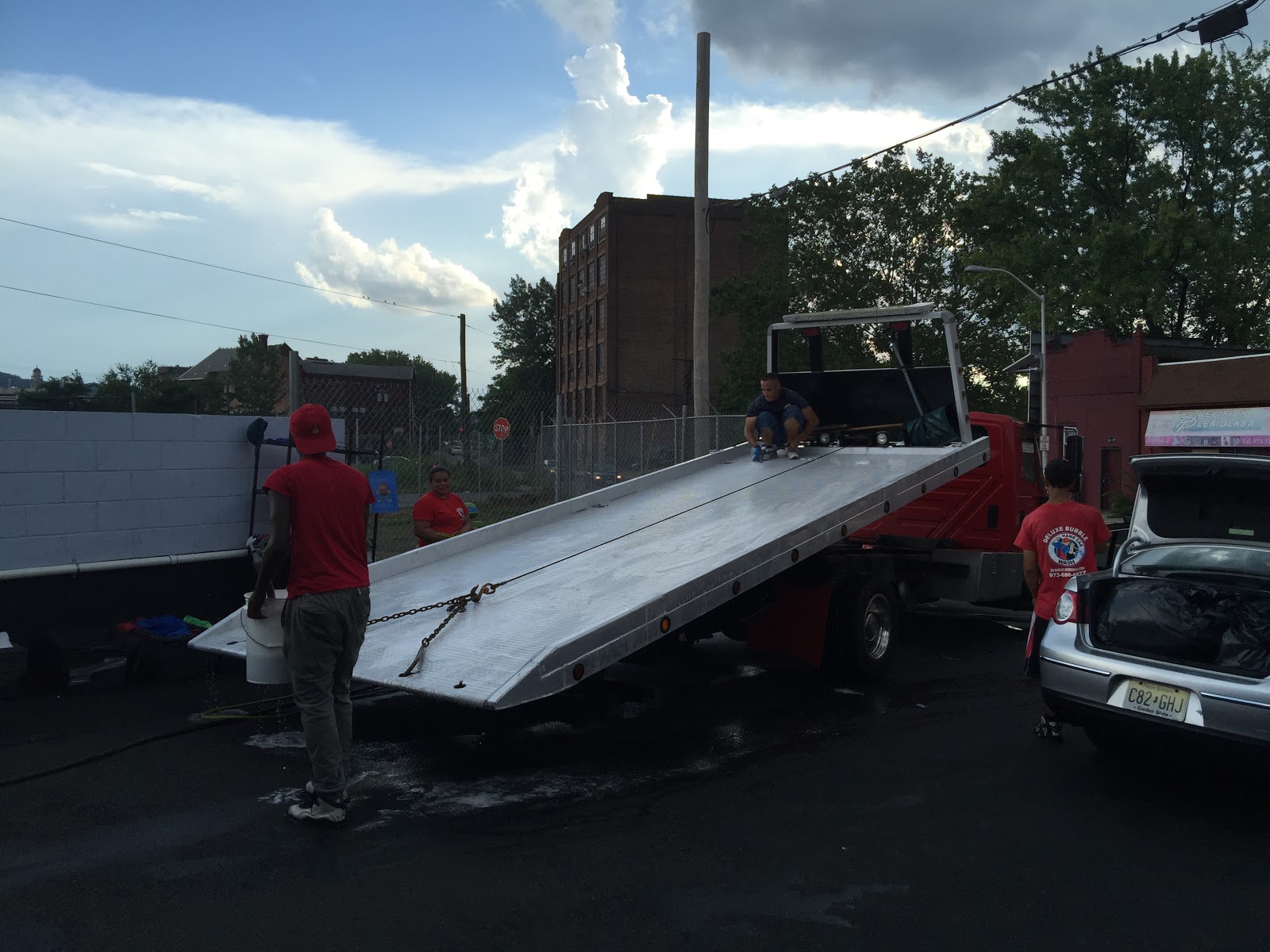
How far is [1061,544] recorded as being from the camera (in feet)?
21.4

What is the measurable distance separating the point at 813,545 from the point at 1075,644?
1.80 metres

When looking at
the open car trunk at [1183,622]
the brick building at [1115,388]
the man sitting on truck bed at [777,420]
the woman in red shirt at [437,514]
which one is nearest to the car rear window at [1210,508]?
the open car trunk at [1183,622]

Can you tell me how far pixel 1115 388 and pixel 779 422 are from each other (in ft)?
98.4

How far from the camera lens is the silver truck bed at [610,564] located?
5.37 m

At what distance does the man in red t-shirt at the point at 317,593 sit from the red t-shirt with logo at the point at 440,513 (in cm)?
401

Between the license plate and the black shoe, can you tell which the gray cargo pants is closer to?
the license plate

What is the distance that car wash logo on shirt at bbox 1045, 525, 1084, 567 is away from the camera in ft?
21.2

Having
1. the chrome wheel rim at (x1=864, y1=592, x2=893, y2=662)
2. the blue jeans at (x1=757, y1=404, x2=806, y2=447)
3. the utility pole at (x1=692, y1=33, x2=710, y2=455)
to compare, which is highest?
the utility pole at (x1=692, y1=33, x2=710, y2=455)

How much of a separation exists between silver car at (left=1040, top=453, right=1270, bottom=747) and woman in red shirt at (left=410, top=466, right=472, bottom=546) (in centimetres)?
514

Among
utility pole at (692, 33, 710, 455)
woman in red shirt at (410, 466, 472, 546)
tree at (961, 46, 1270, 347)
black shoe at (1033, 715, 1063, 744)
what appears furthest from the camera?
tree at (961, 46, 1270, 347)

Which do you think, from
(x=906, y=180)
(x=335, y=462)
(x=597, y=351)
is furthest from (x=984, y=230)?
(x=335, y=462)

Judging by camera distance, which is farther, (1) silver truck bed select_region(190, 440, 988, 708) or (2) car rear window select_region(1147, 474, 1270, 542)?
(2) car rear window select_region(1147, 474, 1270, 542)

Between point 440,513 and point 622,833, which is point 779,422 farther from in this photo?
point 622,833

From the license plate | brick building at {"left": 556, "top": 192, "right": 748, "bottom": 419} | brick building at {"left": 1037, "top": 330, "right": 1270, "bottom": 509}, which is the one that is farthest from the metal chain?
brick building at {"left": 556, "top": 192, "right": 748, "bottom": 419}
